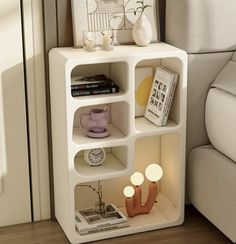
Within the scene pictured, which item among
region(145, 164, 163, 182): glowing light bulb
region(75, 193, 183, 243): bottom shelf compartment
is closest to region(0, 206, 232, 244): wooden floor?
region(75, 193, 183, 243): bottom shelf compartment

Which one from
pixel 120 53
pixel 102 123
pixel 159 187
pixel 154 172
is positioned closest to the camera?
pixel 120 53

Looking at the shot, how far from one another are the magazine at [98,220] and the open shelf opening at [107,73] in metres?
0.56

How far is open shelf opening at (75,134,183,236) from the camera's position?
275cm

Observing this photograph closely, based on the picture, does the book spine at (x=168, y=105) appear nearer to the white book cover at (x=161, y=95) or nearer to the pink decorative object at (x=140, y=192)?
the white book cover at (x=161, y=95)

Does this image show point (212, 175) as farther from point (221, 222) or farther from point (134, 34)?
point (134, 34)

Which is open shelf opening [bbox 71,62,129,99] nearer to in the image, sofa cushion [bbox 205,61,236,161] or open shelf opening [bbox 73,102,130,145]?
open shelf opening [bbox 73,102,130,145]

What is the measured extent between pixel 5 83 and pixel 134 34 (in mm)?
588

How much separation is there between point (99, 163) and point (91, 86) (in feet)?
1.18

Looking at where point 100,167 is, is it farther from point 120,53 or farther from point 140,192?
→ point 120,53

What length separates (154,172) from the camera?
8.96ft

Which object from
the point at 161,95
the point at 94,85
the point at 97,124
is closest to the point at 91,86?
the point at 94,85

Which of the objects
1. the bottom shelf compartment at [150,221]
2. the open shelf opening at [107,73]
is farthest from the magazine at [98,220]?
the open shelf opening at [107,73]

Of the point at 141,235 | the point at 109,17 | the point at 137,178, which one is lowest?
the point at 141,235

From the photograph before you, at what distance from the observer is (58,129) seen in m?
2.59
